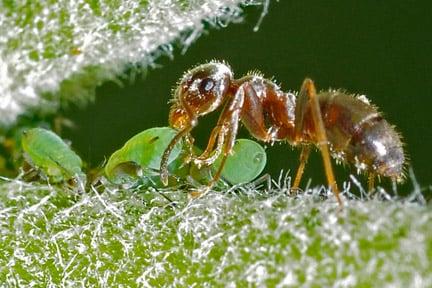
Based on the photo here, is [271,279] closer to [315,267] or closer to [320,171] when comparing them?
[315,267]

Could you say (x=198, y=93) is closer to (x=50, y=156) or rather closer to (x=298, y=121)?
(x=298, y=121)

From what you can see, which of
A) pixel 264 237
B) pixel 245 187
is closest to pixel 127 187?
pixel 245 187

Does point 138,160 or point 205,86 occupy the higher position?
point 205,86

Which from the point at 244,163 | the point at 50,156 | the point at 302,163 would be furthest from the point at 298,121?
the point at 50,156

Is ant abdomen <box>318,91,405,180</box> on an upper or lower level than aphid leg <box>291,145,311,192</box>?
upper

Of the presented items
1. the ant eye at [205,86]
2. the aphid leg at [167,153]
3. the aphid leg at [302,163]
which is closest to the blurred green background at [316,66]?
the aphid leg at [302,163]

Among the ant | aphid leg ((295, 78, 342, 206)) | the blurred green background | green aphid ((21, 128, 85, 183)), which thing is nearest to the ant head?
the ant

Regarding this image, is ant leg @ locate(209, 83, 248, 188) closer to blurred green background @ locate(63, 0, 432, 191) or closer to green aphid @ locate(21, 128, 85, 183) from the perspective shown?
blurred green background @ locate(63, 0, 432, 191)
